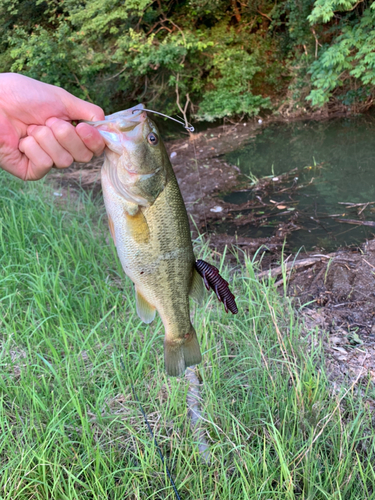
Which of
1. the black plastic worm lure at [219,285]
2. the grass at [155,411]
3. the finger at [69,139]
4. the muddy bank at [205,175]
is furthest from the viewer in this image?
the muddy bank at [205,175]

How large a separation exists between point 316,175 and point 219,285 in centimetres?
619

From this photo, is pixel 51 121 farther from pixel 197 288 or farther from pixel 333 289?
pixel 333 289

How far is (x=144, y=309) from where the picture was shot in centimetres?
158

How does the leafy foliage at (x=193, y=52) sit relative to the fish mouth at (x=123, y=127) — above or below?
below

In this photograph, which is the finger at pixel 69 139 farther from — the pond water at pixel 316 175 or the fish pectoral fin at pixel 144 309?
the pond water at pixel 316 175

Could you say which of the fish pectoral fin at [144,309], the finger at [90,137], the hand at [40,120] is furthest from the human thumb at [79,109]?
the fish pectoral fin at [144,309]

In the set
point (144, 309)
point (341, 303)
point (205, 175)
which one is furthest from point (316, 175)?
point (144, 309)

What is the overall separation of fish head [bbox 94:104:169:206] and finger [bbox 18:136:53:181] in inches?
15.1

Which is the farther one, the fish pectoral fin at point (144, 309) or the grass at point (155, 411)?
the grass at point (155, 411)

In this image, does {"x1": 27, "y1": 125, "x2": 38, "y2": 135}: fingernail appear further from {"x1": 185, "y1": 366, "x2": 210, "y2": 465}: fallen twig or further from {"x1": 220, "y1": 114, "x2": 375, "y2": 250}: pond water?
{"x1": 220, "y1": 114, "x2": 375, "y2": 250}: pond water

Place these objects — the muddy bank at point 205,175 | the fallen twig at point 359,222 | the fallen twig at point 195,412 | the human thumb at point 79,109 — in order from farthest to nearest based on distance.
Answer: the muddy bank at point 205,175 < the fallen twig at point 359,222 < the fallen twig at point 195,412 < the human thumb at point 79,109

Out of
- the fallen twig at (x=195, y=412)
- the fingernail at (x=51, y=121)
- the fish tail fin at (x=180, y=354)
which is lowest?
the fallen twig at (x=195, y=412)

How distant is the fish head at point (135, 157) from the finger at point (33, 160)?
15.1 inches

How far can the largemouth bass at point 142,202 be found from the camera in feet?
4.51
